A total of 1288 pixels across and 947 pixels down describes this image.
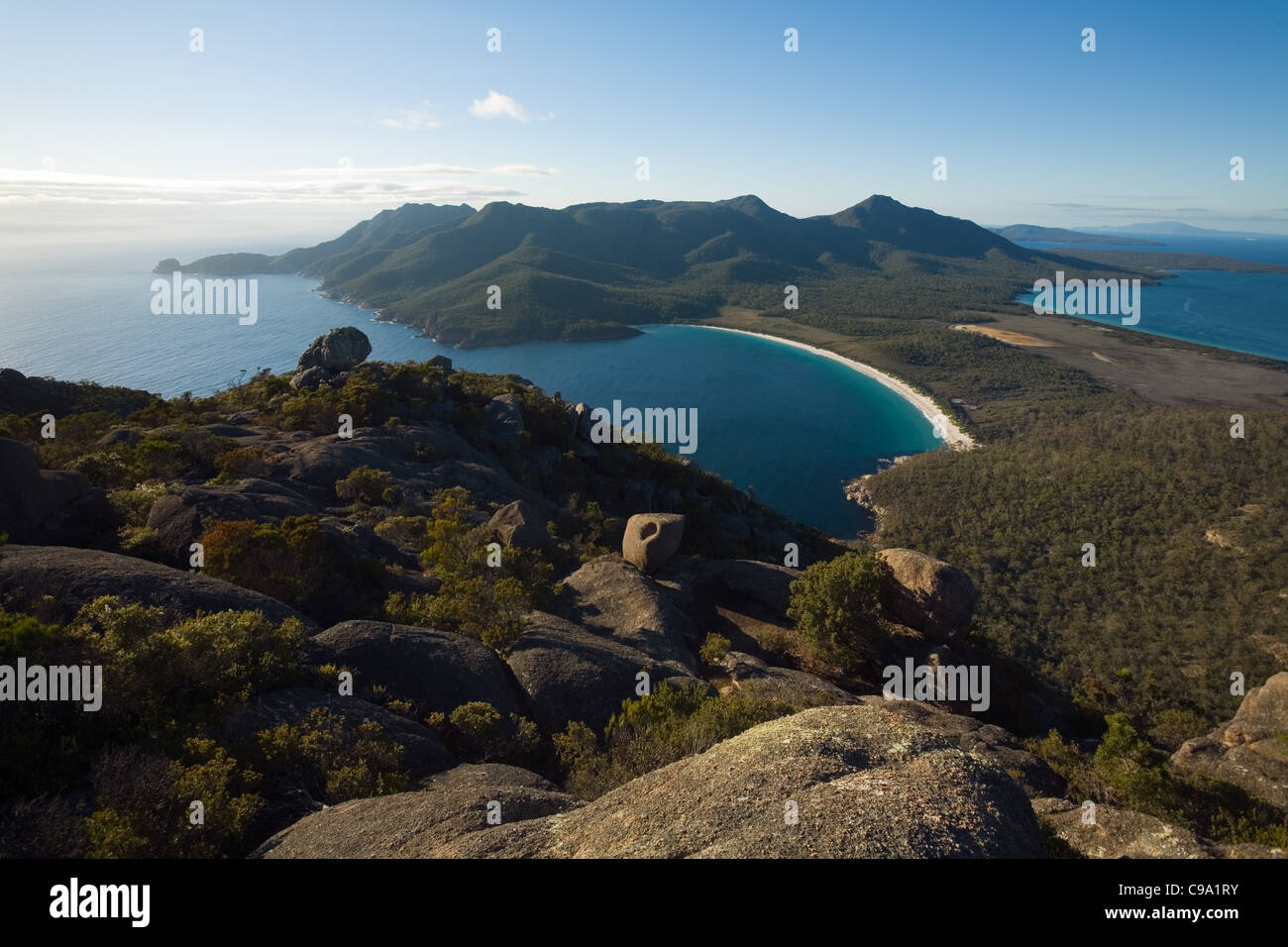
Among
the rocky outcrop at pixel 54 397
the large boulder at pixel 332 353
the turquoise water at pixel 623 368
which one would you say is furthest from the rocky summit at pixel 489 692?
the turquoise water at pixel 623 368

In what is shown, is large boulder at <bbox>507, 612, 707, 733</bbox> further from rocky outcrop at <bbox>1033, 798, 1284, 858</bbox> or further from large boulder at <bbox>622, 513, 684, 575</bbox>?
rocky outcrop at <bbox>1033, 798, 1284, 858</bbox>

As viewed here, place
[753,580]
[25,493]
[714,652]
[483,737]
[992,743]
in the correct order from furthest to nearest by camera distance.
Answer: [753,580]
[714,652]
[25,493]
[992,743]
[483,737]

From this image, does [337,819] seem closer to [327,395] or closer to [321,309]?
[327,395]

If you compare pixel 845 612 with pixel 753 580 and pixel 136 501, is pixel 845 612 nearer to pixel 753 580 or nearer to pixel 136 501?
pixel 753 580

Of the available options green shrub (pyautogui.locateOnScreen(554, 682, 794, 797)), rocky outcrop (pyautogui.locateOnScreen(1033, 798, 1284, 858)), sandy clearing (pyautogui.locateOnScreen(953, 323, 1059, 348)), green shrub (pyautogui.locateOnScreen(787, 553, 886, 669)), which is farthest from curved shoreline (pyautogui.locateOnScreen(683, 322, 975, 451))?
green shrub (pyautogui.locateOnScreen(554, 682, 794, 797))

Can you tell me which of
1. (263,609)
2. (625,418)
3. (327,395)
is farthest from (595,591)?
(625,418)

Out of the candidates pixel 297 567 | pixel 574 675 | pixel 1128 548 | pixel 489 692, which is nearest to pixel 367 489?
pixel 297 567

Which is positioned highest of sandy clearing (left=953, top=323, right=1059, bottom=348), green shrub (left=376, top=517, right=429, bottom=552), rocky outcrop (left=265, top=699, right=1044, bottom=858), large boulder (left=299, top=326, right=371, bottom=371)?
sandy clearing (left=953, top=323, right=1059, bottom=348)
